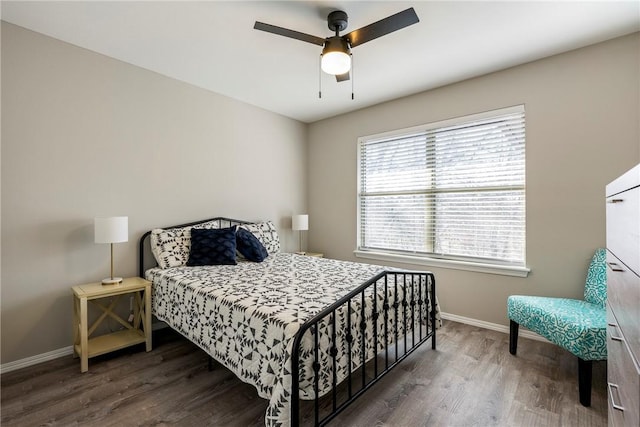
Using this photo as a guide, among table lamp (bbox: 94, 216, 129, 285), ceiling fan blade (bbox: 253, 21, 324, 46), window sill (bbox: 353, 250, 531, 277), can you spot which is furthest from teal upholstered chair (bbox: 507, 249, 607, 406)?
table lamp (bbox: 94, 216, 129, 285)

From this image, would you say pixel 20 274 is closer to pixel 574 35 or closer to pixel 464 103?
pixel 464 103

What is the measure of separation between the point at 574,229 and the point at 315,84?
2.85 metres

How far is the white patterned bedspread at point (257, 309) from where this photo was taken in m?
1.51

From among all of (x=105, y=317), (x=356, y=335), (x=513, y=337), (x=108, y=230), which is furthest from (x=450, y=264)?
(x=105, y=317)

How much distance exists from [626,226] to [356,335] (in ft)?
4.42

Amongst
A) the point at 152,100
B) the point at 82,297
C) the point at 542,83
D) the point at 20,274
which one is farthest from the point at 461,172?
the point at 20,274

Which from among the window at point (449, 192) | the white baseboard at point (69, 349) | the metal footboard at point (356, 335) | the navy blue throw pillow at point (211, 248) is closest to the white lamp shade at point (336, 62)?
the metal footboard at point (356, 335)

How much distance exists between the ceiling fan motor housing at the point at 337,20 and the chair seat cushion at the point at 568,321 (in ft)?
8.42

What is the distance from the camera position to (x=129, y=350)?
2.67 meters

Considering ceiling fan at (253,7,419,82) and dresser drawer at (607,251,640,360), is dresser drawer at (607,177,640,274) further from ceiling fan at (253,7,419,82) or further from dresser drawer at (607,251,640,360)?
ceiling fan at (253,7,419,82)

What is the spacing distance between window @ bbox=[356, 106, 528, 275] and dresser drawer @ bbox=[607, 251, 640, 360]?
6.48 feet

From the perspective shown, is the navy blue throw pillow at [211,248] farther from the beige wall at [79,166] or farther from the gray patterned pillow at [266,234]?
the gray patterned pillow at [266,234]

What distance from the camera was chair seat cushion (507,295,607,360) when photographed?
1888 millimetres

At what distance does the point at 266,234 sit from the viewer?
3.80 m
